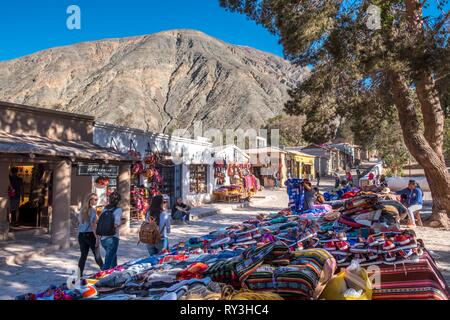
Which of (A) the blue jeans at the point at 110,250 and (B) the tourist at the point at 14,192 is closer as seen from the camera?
(A) the blue jeans at the point at 110,250

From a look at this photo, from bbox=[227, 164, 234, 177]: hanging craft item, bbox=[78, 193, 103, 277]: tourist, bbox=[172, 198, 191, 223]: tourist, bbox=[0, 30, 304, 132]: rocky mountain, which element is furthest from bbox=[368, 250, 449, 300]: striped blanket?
bbox=[0, 30, 304, 132]: rocky mountain

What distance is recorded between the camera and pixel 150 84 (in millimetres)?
125688

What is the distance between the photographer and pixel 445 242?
9.88 m

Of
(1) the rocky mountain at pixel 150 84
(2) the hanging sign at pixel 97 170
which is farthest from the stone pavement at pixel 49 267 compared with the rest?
(1) the rocky mountain at pixel 150 84

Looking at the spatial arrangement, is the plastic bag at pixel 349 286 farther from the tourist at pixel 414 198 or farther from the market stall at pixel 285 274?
the tourist at pixel 414 198

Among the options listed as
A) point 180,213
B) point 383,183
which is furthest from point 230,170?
point 180,213

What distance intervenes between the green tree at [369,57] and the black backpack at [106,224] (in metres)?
7.14

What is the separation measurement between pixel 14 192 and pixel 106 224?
6070 mm

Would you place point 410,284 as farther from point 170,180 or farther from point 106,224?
point 170,180

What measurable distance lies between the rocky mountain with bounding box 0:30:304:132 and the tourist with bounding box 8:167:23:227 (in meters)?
74.5

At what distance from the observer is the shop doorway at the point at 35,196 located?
11.9 metres

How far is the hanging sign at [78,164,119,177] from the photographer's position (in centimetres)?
1075

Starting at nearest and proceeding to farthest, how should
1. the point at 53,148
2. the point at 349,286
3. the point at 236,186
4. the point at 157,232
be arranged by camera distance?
the point at 349,286, the point at 157,232, the point at 53,148, the point at 236,186

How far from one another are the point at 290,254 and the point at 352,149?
201ft
